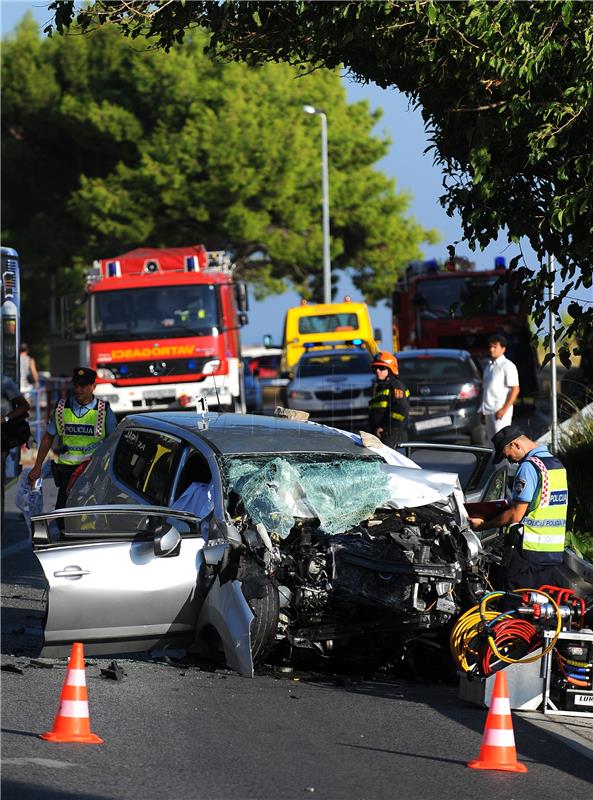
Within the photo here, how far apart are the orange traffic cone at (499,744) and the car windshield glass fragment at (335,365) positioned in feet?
63.9

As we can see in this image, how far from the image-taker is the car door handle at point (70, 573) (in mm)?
8062

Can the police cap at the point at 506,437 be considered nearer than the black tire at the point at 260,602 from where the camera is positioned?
No

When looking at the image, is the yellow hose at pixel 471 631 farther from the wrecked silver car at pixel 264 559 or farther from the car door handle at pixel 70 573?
the car door handle at pixel 70 573

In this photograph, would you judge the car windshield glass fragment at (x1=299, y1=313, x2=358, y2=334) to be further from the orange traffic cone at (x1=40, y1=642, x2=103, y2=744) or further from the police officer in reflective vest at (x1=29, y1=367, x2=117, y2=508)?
the orange traffic cone at (x1=40, y1=642, x2=103, y2=744)

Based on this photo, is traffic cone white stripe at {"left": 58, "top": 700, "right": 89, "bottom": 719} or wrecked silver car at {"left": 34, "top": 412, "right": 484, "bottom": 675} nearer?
traffic cone white stripe at {"left": 58, "top": 700, "right": 89, "bottom": 719}

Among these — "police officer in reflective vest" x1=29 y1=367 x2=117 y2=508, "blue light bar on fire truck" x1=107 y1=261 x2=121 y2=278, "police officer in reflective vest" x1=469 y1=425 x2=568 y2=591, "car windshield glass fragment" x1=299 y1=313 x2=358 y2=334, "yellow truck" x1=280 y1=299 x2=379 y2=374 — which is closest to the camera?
"police officer in reflective vest" x1=469 y1=425 x2=568 y2=591

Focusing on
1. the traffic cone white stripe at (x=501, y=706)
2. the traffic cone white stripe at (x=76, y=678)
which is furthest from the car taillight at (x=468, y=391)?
the traffic cone white stripe at (x=76, y=678)

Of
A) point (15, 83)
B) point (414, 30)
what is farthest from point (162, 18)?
point (15, 83)

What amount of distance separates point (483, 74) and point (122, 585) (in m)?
3.76

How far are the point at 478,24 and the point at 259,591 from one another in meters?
3.48

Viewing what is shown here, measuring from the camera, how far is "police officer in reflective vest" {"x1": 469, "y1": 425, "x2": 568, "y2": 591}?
8.62 metres

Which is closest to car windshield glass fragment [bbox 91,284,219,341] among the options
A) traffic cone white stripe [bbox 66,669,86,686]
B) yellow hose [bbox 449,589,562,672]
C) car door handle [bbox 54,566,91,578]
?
car door handle [bbox 54,566,91,578]

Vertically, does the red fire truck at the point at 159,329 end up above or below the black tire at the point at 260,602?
→ above

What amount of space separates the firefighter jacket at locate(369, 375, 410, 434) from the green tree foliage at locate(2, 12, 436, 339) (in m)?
36.0
